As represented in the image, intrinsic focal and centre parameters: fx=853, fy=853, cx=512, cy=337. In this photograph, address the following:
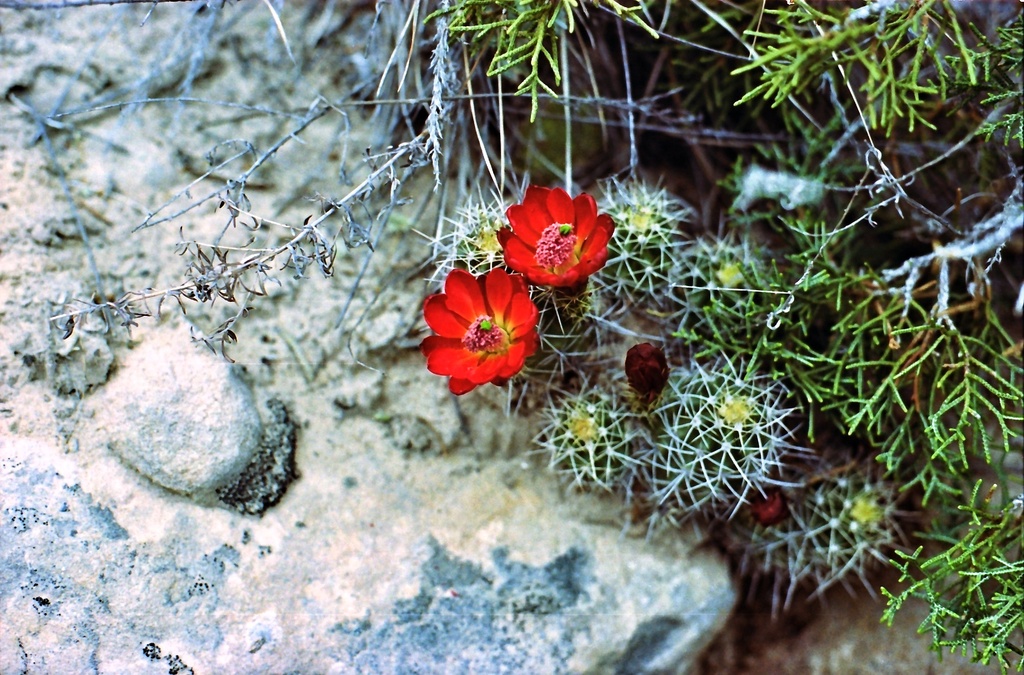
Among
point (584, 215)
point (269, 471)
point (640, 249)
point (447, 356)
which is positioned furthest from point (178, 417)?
point (640, 249)

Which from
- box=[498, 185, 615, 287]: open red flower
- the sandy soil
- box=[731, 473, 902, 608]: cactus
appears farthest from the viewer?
box=[731, 473, 902, 608]: cactus

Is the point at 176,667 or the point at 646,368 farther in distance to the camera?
the point at 646,368

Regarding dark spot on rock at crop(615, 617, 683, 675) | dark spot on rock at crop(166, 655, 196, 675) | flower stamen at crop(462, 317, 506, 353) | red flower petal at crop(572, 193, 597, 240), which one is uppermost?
red flower petal at crop(572, 193, 597, 240)

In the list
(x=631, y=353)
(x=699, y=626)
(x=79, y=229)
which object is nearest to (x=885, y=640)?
(x=699, y=626)

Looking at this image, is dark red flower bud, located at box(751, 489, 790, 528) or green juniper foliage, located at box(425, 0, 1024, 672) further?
dark red flower bud, located at box(751, 489, 790, 528)

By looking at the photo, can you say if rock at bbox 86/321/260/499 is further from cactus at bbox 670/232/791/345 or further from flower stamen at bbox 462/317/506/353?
cactus at bbox 670/232/791/345

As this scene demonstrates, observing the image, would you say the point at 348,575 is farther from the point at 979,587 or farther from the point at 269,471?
the point at 979,587

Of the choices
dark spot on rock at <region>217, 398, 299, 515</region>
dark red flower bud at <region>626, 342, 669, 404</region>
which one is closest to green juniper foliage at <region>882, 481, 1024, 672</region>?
dark red flower bud at <region>626, 342, 669, 404</region>
